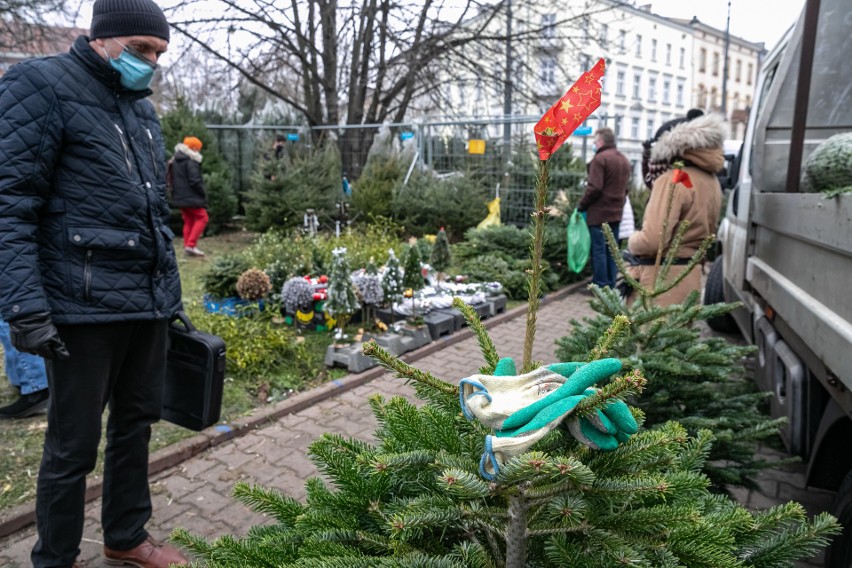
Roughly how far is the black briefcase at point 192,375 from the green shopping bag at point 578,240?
619 centimetres

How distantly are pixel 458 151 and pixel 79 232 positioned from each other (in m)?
10.2

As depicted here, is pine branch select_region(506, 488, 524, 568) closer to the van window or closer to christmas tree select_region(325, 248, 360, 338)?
christmas tree select_region(325, 248, 360, 338)

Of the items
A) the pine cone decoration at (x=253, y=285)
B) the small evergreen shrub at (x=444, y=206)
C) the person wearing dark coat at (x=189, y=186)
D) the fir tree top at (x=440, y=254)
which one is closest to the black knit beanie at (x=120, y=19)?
the pine cone decoration at (x=253, y=285)

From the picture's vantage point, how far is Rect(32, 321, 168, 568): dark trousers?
2.25 metres

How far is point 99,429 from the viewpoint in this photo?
235 centimetres

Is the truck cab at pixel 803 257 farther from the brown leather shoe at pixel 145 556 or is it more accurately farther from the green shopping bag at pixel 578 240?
the green shopping bag at pixel 578 240

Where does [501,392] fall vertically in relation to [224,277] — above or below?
above

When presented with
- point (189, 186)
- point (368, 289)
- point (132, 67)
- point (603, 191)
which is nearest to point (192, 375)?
point (132, 67)

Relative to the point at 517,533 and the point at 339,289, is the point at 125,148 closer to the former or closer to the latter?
the point at 517,533

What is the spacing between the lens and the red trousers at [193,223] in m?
10.2

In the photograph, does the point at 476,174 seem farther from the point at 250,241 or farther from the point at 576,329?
the point at 576,329

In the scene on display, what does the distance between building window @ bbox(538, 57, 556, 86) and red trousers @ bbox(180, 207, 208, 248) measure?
9.60 metres

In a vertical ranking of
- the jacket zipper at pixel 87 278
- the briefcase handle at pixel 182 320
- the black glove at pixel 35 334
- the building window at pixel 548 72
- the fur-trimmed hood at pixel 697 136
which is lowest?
the briefcase handle at pixel 182 320

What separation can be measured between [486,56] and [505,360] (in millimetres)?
15235
